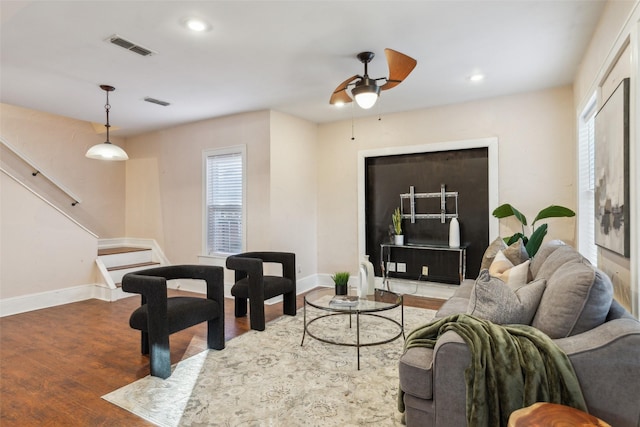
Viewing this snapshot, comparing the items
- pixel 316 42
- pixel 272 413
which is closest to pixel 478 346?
pixel 272 413

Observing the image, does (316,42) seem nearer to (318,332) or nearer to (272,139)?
(272,139)

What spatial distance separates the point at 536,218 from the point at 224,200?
406cm

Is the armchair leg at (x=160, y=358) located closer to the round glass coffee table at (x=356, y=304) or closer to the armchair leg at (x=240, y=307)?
the round glass coffee table at (x=356, y=304)

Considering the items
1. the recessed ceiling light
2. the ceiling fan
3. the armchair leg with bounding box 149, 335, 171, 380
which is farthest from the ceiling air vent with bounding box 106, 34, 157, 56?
the armchair leg with bounding box 149, 335, 171, 380

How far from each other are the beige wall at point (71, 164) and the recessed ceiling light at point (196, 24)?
4.28 meters

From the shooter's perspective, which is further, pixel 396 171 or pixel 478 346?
pixel 396 171

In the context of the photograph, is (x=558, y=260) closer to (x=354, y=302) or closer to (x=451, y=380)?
(x=451, y=380)

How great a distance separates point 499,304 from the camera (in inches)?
71.2

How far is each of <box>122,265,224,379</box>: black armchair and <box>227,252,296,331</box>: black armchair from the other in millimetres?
560

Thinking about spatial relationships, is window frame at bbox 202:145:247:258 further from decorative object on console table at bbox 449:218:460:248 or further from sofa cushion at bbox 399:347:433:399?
sofa cushion at bbox 399:347:433:399

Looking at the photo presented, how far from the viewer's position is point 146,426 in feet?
6.85

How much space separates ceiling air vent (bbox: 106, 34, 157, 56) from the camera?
2891mm

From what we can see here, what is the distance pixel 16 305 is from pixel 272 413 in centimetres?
409

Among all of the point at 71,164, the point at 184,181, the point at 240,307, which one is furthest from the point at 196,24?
the point at 71,164
